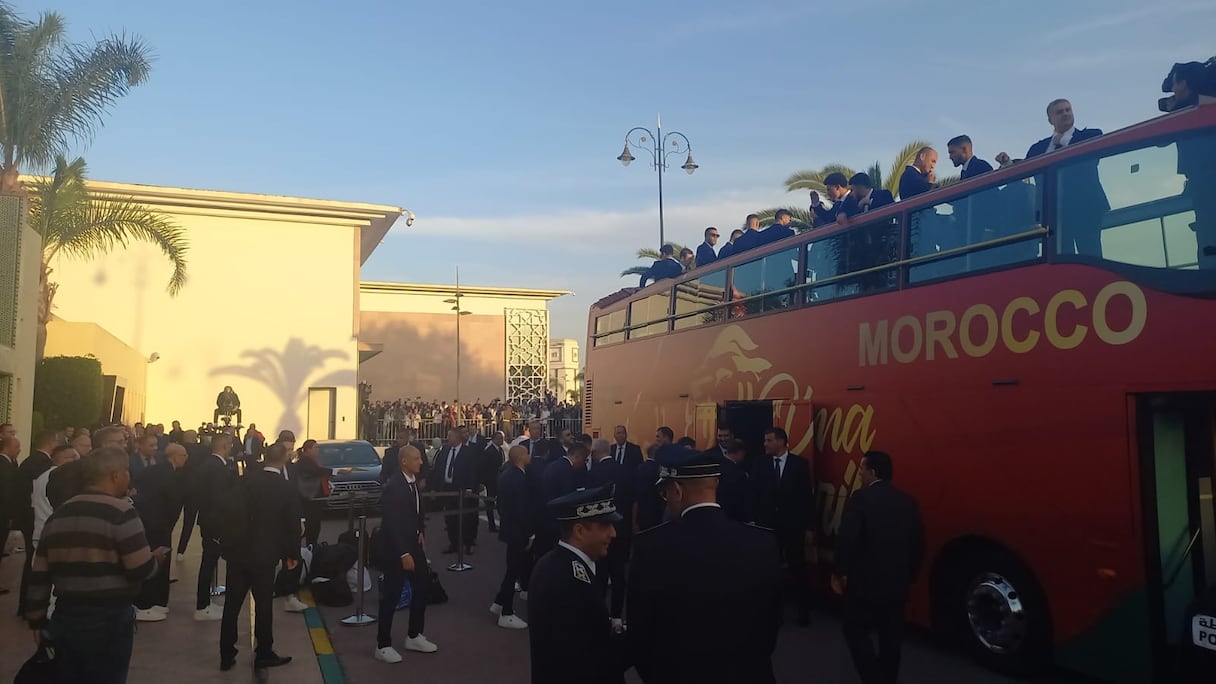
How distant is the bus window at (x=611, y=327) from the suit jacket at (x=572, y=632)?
441 inches

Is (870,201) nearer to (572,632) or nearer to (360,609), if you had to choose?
(360,609)

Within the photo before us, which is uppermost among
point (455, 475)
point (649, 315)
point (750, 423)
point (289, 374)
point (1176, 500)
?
point (649, 315)

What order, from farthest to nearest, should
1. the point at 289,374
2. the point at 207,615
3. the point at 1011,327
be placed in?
the point at 289,374
the point at 207,615
the point at 1011,327

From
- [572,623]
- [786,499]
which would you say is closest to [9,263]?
[786,499]

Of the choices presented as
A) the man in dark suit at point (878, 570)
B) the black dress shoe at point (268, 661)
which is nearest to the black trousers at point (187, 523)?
the black dress shoe at point (268, 661)

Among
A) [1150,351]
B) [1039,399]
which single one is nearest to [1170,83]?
[1150,351]

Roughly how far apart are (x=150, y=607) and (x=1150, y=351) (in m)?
9.49

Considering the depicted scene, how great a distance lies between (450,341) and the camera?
53.7 meters

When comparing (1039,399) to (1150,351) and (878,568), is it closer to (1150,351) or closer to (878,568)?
(1150,351)

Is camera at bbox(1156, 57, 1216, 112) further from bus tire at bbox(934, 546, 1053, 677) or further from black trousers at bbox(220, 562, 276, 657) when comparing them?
black trousers at bbox(220, 562, 276, 657)

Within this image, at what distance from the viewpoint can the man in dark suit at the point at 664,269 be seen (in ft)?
43.7

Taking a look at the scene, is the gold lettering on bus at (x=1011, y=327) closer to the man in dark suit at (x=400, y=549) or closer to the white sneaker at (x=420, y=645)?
the man in dark suit at (x=400, y=549)

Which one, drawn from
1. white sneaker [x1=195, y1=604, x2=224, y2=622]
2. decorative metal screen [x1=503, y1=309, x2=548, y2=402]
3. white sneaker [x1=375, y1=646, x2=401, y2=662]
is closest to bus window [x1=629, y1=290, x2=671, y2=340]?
white sneaker [x1=375, y1=646, x2=401, y2=662]

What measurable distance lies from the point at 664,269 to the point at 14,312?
11.3 meters
